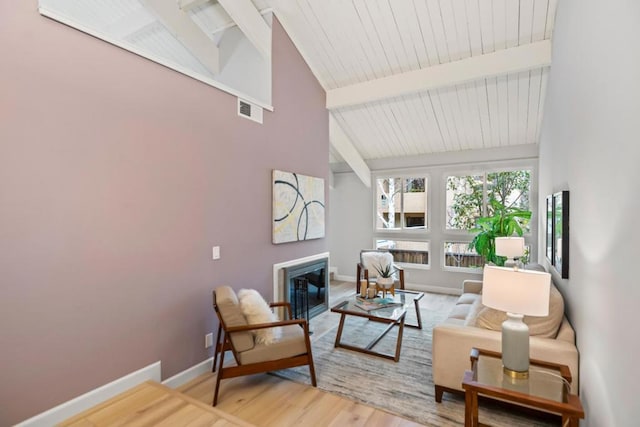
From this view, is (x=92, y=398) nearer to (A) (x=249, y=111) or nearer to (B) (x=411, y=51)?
(A) (x=249, y=111)

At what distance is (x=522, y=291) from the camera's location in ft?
5.85

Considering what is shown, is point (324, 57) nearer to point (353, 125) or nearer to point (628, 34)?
point (353, 125)

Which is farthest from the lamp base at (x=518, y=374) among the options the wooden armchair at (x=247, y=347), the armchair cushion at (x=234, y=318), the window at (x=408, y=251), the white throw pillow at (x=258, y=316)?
the window at (x=408, y=251)

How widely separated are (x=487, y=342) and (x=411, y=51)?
11.1 ft

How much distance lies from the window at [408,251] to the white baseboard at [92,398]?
16.1 ft

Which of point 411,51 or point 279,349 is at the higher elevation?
point 411,51

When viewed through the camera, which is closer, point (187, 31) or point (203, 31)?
point (187, 31)

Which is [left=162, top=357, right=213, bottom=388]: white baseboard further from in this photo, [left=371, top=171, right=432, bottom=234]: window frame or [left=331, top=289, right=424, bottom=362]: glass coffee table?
[left=371, top=171, right=432, bottom=234]: window frame

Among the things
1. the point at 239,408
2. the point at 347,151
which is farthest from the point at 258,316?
the point at 347,151

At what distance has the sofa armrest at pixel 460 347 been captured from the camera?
2.20 metres

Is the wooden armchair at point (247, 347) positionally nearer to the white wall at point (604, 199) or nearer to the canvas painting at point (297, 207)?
the canvas painting at point (297, 207)

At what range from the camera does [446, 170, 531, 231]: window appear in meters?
5.35

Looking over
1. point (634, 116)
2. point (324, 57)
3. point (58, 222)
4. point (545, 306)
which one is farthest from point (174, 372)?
point (324, 57)

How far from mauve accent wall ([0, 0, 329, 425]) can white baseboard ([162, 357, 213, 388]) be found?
0.05 meters
